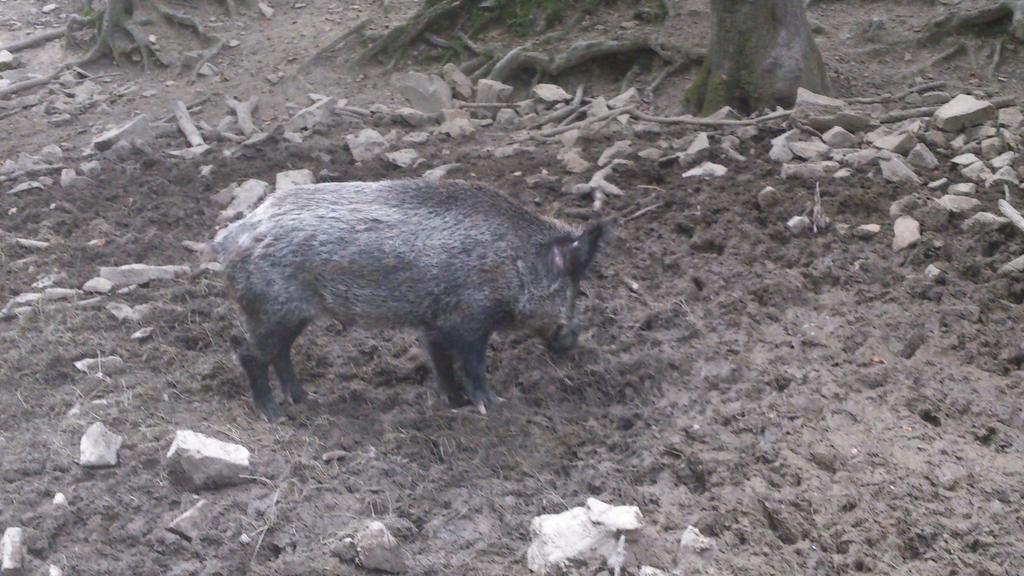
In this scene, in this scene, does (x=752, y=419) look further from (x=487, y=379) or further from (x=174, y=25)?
(x=174, y=25)

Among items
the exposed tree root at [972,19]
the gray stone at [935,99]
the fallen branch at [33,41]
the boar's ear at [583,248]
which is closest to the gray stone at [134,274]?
the boar's ear at [583,248]

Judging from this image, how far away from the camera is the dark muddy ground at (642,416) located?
3875mm

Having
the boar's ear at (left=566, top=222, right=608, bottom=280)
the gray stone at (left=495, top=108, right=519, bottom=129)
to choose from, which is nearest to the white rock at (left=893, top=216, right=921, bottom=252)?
the boar's ear at (left=566, top=222, right=608, bottom=280)

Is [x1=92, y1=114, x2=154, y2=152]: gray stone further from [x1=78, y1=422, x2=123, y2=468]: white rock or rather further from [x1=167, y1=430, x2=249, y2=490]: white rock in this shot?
[x1=167, y1=430, x2=249, y2=490]: white rock

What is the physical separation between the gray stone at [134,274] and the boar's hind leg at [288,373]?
1.45m

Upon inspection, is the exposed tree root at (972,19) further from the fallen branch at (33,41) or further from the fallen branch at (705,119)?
the fallen branch at (33,41)

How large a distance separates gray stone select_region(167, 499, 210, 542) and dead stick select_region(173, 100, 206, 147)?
531cm

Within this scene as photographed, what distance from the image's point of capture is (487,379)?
5082 mm

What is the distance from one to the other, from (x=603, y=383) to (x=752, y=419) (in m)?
0.77

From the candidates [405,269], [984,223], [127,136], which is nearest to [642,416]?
[405,269]

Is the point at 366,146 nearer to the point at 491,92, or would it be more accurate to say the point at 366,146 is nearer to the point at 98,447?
the point at 491,92

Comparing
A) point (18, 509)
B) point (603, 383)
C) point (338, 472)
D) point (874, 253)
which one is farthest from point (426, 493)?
point (874, 253)

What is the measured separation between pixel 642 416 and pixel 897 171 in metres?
2.74

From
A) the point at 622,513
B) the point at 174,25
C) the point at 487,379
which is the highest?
the point at 622,513
